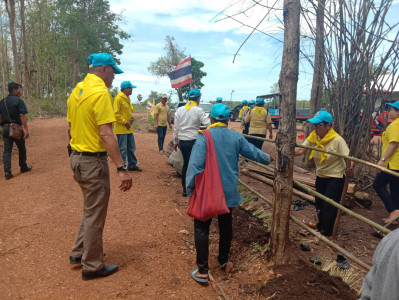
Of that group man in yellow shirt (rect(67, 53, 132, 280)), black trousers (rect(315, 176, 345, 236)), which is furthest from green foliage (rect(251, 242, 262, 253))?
man in yellow shirt (rect(67, 53, 132, 280))

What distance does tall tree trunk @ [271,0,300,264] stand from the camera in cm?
283

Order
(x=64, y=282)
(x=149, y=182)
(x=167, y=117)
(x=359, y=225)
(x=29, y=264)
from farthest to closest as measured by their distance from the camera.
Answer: (x=167, y=117) < (x=149, y=182) < (x=359, y=225) < (x=29, y=264) < (x=64, y=282)

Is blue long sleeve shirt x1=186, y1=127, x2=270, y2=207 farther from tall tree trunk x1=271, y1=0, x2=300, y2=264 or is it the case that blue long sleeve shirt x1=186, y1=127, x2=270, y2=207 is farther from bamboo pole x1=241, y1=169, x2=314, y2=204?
bamboo pole x1=241, y1=169, x2=314, y2=204

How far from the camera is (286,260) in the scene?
3145 millimetres

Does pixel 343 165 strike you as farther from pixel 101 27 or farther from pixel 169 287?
pixel 101 27

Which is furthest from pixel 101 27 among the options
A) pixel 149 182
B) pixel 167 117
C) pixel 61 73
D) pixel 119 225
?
pixel 119 225

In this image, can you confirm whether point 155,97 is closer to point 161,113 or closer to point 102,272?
point 161,113

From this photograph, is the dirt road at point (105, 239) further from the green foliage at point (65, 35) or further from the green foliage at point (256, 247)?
the green foliage at point (65, 35)

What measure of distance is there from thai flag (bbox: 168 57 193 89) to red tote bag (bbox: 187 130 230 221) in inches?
215

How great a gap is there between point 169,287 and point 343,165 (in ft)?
8.91

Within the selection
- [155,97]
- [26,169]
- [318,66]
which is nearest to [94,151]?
[26,169]

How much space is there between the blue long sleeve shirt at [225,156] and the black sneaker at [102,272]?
3.38ft

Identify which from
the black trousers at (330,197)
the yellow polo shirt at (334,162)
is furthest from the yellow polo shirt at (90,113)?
the black trousers at (330,197)

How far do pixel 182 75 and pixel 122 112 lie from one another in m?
2.82
